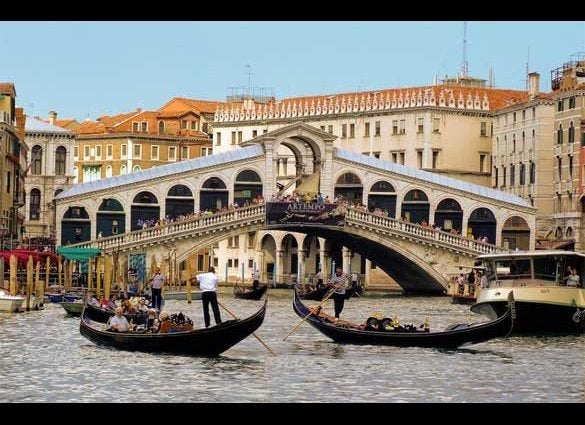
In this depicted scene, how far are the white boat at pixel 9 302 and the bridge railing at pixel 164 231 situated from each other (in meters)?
12.7

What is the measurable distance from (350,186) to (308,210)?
8.80ft

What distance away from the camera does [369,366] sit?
19688 mm

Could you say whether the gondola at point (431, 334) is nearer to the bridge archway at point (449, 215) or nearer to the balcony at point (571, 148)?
the bridge archway at point (449, 215)

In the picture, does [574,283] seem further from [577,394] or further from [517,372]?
[577,394]

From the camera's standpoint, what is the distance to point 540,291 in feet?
85.7

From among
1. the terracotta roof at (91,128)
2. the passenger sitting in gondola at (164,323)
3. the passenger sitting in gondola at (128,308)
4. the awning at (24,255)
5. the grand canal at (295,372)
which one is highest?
the terracotta roof at (91,128)

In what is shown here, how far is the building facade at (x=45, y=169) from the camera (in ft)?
194

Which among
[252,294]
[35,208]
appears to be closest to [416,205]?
[252,294]

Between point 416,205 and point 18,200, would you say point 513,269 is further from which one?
point 18,200

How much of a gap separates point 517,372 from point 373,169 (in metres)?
29.1

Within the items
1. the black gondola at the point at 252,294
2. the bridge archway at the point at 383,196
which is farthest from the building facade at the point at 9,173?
the bridge archway at the point at 383,196
